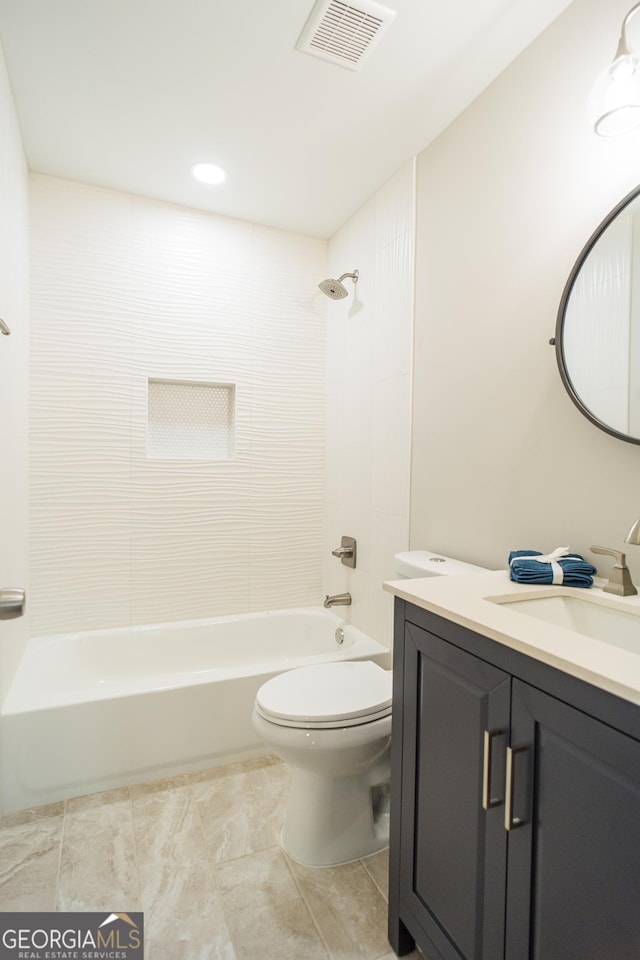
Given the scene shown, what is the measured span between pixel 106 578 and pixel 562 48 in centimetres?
261

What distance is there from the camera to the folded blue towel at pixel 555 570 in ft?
3.82

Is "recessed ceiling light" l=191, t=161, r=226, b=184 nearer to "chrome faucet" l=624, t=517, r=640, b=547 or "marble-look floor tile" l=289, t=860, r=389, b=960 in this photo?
"chrome faucet" l=624, t=517, r=640, b=547

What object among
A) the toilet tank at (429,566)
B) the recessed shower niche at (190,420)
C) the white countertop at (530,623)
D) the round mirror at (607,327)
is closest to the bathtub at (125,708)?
the toilet tank at (429,566)

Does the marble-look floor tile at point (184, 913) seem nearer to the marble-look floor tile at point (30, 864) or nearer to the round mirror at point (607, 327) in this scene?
the marble-look floor tile at point (30, 864)

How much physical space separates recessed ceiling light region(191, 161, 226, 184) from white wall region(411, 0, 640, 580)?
2.89 ft

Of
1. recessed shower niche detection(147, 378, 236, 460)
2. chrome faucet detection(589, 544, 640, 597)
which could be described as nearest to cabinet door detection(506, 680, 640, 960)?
chrome faucet detection(589, 544, 640, 597)

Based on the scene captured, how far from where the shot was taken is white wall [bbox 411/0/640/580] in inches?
49.3

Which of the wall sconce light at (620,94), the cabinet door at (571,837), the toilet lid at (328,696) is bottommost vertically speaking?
the toilet lid at (328,696)

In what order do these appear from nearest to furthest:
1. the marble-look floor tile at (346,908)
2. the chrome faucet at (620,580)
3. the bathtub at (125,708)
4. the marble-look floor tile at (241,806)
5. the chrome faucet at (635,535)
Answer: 1. the chrome faucet at (635,535)
2. the chrome faucet at (620,580)
3. the marble-look floor tile at (346,908)
4. the marble-look floor tile at (241,806)
5. the bathtub at (125,708)

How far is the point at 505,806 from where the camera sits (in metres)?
0.81

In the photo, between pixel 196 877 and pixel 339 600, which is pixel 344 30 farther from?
pixel 196 877

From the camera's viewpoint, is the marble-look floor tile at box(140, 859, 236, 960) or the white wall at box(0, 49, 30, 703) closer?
the marble-look floor tile at box(140, 859, 236, 960)

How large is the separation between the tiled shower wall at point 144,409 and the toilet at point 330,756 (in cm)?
113

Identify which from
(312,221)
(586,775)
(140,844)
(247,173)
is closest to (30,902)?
(140,844)
